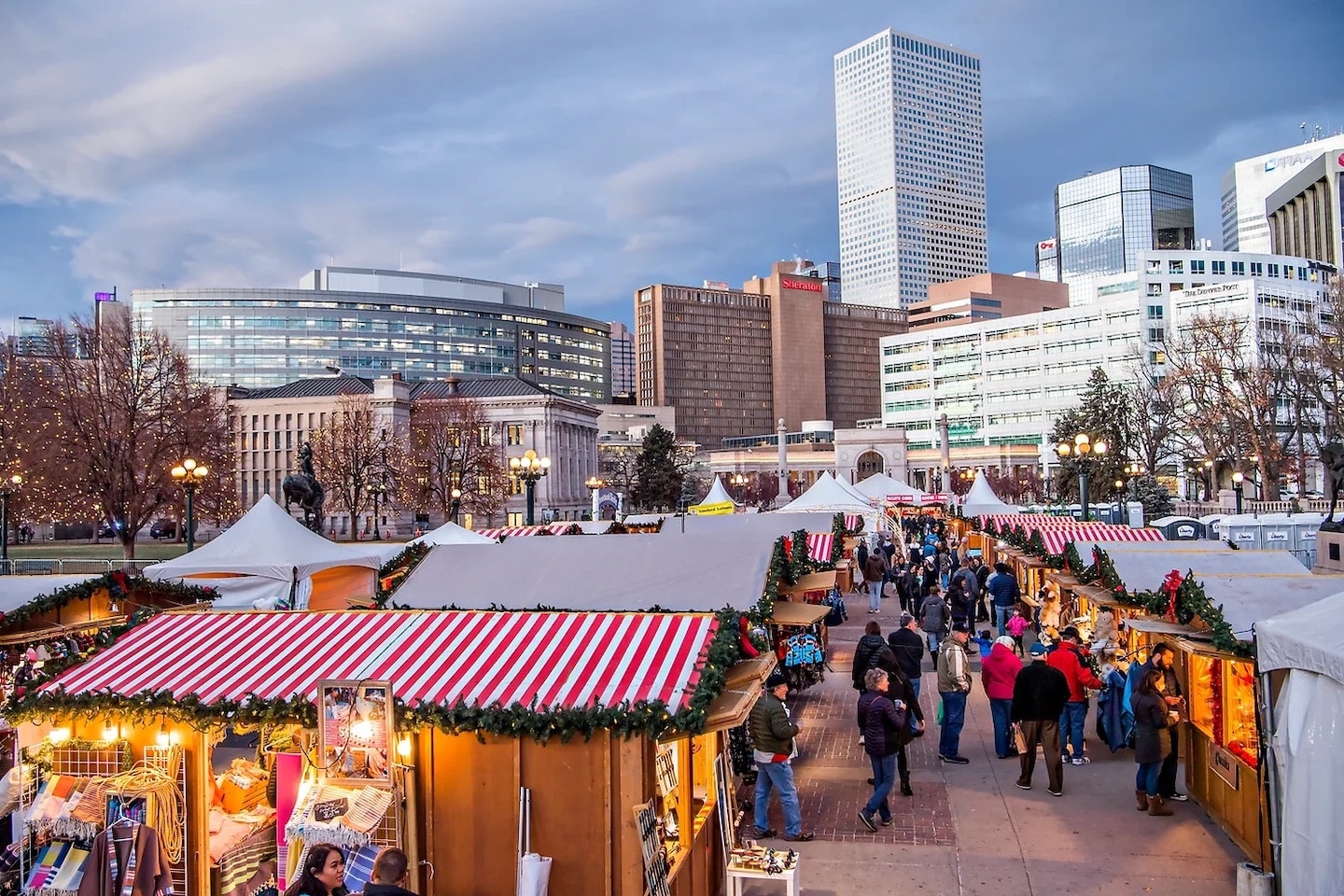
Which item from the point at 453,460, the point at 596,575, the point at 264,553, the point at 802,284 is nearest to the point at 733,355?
the point at 802,284

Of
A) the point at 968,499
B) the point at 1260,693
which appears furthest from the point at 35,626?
the point at 968,499

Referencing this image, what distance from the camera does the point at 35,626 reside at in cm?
1235

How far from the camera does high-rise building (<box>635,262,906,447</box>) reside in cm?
18125

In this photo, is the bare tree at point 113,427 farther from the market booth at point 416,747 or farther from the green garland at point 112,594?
the market booth at point 416,747

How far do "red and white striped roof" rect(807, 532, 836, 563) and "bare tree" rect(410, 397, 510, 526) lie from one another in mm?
36101

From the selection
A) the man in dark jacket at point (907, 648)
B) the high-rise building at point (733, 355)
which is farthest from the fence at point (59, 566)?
the high-rise building at point (733, 355)

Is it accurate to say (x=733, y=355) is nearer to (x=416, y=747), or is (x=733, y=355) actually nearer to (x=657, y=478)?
(x=657, y=478)

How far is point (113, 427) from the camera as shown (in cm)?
3691

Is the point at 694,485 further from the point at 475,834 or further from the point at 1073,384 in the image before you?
the point at 475,834

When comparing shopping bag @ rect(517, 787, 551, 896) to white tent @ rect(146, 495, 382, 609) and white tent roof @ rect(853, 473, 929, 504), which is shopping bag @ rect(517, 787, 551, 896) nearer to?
white tent @ rect(146, 495, 382, 609)

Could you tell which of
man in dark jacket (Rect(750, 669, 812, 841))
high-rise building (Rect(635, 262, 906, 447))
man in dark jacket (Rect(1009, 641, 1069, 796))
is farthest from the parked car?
high-rise building (Rect(635, 262, 906, 447))

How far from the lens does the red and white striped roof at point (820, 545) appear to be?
73.6 ft

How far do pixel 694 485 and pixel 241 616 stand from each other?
109m

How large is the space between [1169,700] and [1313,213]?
170m
